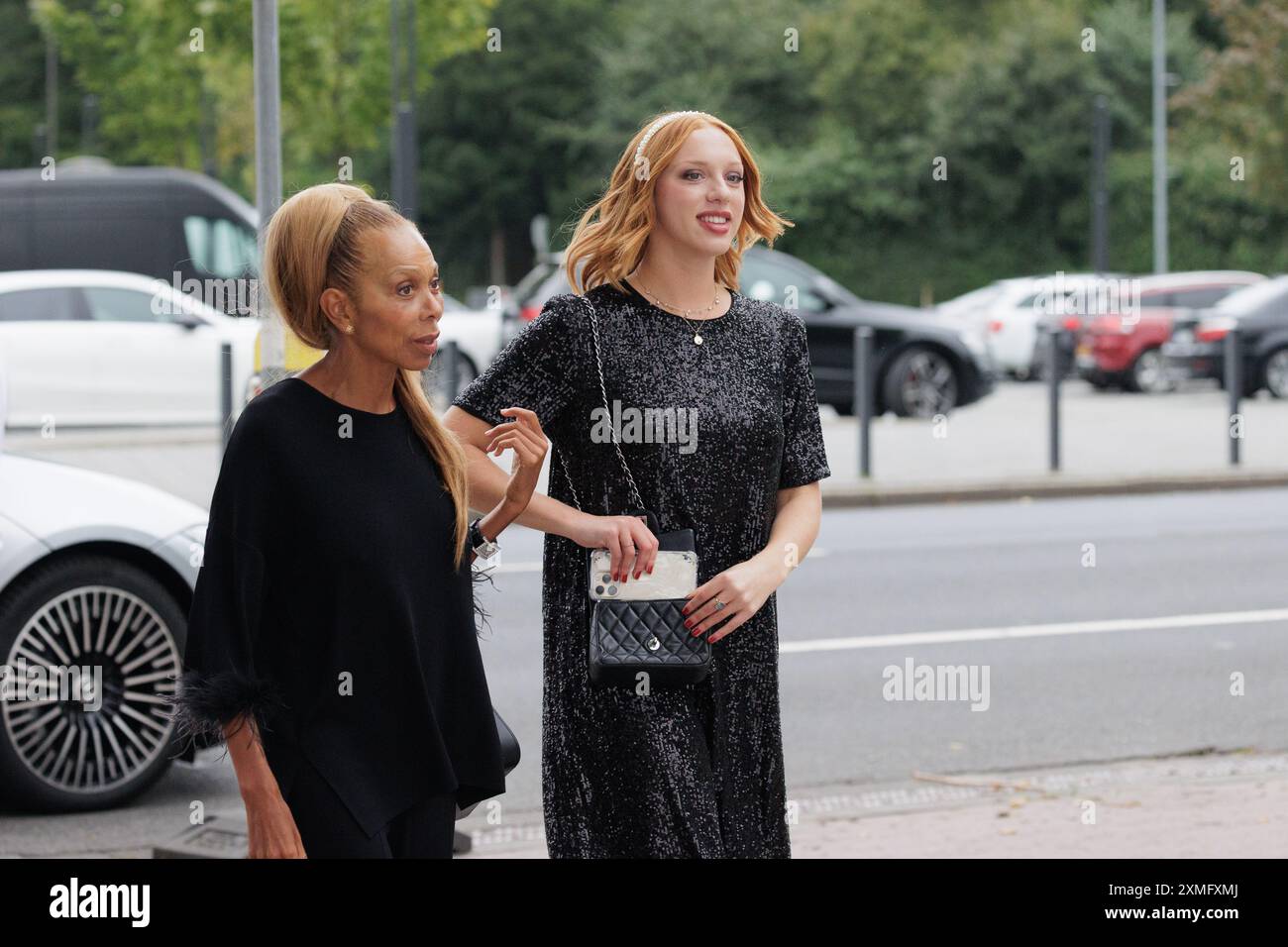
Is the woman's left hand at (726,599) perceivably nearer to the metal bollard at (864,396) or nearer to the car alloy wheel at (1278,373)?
the metal bollard at (864,396)

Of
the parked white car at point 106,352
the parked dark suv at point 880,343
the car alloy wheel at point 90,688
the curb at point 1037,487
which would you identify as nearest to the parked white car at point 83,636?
the car alloy wheel at point 90,688

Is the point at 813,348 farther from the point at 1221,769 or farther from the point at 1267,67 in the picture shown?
the point at 1267,67

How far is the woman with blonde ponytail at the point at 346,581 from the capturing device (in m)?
2.67

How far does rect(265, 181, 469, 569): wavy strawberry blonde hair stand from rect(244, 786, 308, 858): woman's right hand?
416 millimetres

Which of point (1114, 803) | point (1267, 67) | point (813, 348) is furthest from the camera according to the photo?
point (1267, 67)

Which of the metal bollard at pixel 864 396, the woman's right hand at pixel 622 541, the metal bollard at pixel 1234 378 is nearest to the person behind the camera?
the woman's right hand at pixel 622 541

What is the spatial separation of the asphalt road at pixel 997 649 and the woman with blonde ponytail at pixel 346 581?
10.7ft

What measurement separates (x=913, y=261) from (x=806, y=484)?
4388cm

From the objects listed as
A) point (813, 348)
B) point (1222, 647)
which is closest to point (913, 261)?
point (813, 348)

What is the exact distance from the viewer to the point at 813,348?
19.2 metres

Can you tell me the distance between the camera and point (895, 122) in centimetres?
4950

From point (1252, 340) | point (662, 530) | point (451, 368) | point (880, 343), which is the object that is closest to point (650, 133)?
point (662, 530)

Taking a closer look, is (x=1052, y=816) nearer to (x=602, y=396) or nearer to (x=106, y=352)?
(x=602, y=396)

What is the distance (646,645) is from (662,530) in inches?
8.1
